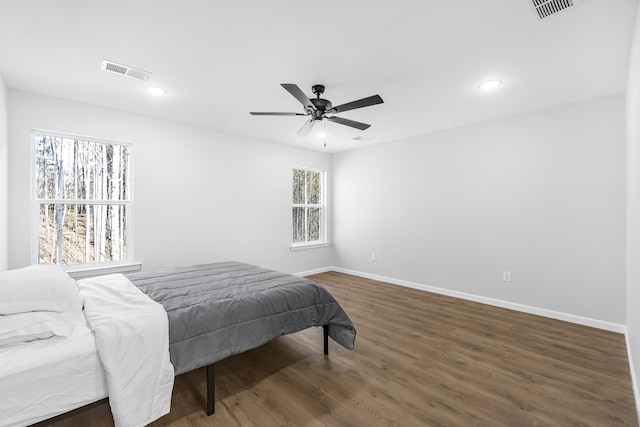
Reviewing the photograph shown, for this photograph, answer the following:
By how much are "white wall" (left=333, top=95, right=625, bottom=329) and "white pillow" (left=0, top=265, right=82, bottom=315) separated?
444 cm

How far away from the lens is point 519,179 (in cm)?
383

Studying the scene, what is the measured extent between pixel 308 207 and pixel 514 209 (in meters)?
3.56

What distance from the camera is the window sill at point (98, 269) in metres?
3.37

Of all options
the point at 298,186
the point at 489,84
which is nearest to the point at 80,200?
the point at 298,186

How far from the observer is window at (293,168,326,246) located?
582cm

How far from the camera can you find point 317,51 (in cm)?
236

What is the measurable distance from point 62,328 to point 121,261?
2422 mm

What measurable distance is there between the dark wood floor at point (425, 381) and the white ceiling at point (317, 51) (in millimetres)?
2582

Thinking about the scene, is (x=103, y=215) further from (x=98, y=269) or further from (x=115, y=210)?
(x=98, y=269)

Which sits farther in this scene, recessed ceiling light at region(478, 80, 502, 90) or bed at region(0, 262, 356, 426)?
recessed ceiling light at region(478, 80, 502, 90)

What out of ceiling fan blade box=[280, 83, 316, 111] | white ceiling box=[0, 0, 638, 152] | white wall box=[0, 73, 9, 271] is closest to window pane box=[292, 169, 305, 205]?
white ceiling box=[0, 0, 638, 152]

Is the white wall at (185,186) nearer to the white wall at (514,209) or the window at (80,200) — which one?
the window at (80,200)

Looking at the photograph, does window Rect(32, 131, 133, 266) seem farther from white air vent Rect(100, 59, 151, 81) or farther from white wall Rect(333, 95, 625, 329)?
white wall Rect(333, 95, 625, 329)

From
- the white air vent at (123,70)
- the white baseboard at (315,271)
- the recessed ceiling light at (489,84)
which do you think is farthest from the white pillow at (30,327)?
the white baseboard at (315,271)
